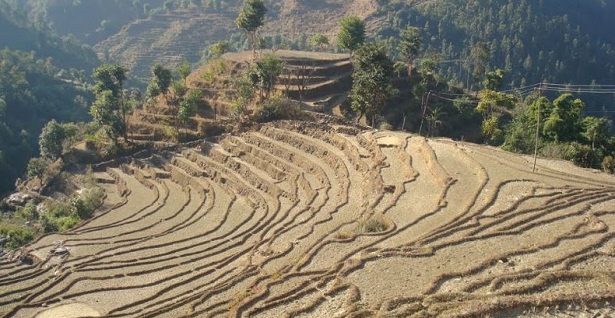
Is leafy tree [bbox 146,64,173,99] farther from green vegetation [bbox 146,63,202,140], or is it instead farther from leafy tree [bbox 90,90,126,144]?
leafy tree [bbox 90,90,126,144]

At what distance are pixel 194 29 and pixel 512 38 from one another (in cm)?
8062

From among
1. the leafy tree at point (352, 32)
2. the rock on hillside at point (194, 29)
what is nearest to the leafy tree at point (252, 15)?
the leafy tree at point (352, 32)

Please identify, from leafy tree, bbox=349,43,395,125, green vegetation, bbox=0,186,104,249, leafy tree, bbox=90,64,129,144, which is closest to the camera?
green vegetation, bbox=0,186,104,249

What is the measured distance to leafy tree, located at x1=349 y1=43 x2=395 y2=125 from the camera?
4478cm

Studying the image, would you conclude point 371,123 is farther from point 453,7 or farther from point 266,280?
point 453,7

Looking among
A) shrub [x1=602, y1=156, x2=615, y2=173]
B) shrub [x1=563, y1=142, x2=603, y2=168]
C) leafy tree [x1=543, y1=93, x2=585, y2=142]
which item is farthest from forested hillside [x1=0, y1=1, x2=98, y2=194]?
shrub [x1=602, y1=156, x2=615, y2=173]

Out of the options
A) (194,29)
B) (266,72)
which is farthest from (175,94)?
(194,29)

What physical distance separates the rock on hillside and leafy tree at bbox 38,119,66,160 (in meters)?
71.0

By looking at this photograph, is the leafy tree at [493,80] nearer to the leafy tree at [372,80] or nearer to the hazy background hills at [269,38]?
the leafy tree at [372,80]

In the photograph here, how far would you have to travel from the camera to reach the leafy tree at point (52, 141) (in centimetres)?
5591

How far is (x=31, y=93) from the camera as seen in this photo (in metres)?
88.6

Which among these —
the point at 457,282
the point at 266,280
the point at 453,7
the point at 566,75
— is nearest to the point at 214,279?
the point at 266,280

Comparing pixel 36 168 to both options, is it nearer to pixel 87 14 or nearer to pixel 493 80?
pixel 493 80

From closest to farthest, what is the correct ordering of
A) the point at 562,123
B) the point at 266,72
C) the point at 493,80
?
the point at 562,123 → the point at 266,72 → the point at 493,80
